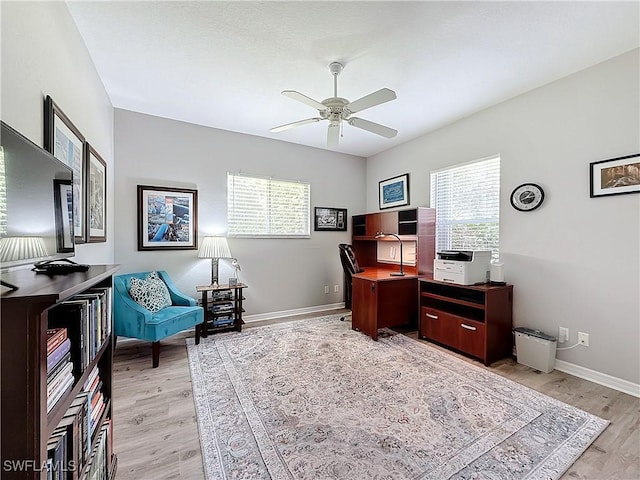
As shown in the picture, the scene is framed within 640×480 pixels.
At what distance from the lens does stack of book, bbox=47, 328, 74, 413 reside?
2.69 ft

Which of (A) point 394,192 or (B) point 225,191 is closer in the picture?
(B) point 225,191

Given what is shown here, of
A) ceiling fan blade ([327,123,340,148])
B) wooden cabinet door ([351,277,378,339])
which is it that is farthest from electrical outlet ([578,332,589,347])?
ceiling fan blade ([327,123,340,148])

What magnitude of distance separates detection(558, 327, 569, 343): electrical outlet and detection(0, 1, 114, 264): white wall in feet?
13.4

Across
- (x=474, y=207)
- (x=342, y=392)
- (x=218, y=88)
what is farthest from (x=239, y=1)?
(x=474, y=207)

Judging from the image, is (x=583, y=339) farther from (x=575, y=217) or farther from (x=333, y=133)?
(x=333, y=133)

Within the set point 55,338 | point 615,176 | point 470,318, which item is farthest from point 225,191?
point 615,176

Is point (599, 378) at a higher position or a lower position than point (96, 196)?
lower

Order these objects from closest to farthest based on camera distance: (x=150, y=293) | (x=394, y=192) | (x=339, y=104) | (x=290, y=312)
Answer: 1. (x=339, y=104)
2. (x=150, y=293)
3. (x=290, y=312)
4. (x=394, y=192)

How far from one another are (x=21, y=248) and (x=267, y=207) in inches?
136

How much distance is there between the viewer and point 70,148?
1806mm

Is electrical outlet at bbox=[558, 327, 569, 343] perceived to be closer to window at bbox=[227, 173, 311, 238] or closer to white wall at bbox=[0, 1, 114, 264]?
window at bbox=[227, 173, 311, 238]

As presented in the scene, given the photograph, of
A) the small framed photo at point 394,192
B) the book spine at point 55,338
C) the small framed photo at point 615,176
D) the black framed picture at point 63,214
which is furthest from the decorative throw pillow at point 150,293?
the small framed photo at point 615,176

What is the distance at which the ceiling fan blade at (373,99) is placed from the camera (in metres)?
2.14

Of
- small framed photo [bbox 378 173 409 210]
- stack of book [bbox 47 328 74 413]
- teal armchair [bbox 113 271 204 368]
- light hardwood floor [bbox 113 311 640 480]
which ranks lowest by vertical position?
light hardwood floor [bbox 113 311 640 480]
